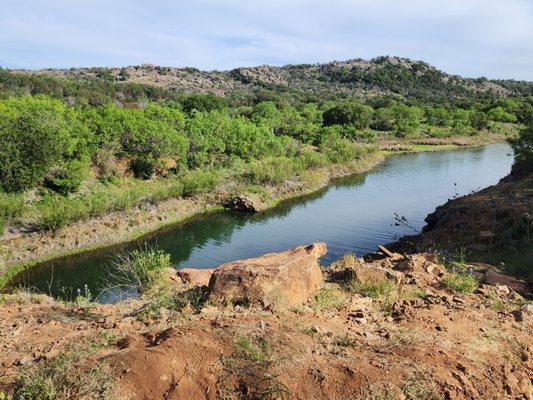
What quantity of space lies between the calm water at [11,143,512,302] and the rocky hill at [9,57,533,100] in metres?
84.5

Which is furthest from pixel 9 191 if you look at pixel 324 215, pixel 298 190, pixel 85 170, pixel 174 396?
pixel 174 396

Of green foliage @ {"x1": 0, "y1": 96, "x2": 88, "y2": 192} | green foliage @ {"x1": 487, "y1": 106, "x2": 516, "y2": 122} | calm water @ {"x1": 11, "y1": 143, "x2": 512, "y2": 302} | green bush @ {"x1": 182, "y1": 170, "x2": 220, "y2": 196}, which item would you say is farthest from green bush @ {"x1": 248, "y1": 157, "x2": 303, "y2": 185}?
green foliage @ {"x1": 487, "y1": 106, "x2": 516, "y2": 122}

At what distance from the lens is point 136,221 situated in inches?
1209

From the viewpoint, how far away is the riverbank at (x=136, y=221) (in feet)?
82.6

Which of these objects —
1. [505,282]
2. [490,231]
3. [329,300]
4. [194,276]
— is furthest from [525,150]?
[329,300]

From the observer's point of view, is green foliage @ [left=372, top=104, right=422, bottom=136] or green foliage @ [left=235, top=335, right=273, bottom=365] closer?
green foliage @ [left=235, top=335, right=273, bottom=365]

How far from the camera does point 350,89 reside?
15938cm

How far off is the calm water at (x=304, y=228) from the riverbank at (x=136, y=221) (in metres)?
0.82

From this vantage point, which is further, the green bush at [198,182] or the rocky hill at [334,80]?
the rocky hill at [334,80]

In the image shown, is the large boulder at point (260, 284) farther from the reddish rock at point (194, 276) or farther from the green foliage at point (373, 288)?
the reddish rock at point (194, 276)

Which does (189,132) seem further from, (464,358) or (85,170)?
(464,358)

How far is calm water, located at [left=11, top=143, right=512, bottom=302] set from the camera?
24.5 meters

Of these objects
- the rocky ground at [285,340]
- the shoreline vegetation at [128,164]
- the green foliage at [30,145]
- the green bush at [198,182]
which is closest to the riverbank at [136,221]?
the shoreline vegetation at [128,164]

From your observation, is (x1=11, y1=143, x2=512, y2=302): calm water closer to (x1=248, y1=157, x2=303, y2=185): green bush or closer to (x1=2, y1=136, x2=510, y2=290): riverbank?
(x1=2, y1=136, x2=510, y2=290): riverbank
